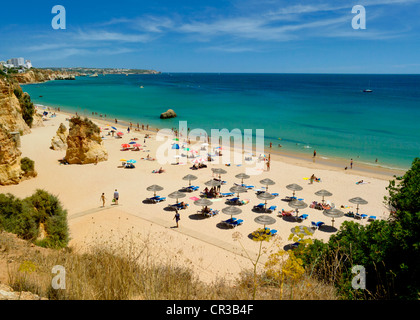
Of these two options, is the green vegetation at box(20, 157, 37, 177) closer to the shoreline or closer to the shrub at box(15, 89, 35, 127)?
the shrub at box(15, 89, 35, 127)

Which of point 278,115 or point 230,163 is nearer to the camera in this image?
point 230,163

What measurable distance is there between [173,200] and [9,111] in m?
22.8

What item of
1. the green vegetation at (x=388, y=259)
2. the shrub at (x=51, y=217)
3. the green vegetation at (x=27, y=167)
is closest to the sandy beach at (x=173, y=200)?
the shrub at (x=51, y=217)

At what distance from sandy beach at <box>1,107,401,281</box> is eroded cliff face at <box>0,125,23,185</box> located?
1.84 feet

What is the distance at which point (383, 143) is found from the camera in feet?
124

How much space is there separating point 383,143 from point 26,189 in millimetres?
40682

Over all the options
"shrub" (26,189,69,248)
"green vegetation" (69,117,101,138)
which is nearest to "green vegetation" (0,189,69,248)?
"shrub" (26,189,69,248)

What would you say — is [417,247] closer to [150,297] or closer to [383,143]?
[150,297]

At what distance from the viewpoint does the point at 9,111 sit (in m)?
29.4

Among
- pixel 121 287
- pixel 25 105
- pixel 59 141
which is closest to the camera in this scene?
pixel 121 287

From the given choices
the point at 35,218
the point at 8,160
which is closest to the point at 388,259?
the point at 35,218

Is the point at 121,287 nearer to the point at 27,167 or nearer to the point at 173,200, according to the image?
the point at 173,200

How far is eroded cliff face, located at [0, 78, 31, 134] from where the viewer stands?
2772cm

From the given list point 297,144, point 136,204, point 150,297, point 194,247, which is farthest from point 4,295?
point 297,144
